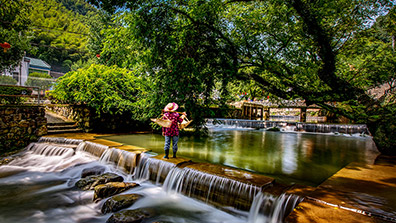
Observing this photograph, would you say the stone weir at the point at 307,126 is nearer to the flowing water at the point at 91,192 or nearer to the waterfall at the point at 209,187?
the flowing water at the point at 91,192

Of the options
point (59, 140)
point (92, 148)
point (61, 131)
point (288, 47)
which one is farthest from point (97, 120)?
point (288, 47)

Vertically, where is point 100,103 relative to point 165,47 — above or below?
below

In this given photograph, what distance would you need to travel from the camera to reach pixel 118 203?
16.9 feet

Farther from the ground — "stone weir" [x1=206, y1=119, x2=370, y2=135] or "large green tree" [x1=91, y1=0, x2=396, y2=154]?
"large green tree" [x1=91, y1=0, x2=396, y2=154]

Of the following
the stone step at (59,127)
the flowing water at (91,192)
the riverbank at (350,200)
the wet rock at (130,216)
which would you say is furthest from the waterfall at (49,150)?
the riverbank at (350,200)

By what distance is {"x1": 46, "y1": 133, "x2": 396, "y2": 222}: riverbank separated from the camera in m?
3.12

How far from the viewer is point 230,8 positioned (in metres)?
8.83

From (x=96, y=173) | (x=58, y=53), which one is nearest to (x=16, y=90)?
(x=96, y=173)

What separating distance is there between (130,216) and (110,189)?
1.57 metres

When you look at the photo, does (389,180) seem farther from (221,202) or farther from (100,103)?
(100,103)

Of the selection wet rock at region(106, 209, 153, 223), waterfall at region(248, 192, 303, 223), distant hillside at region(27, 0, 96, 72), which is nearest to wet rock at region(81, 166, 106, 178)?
wet rock at region(106, 209, 153, 223)

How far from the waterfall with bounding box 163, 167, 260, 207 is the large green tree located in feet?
7.60

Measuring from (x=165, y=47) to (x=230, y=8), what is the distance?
401 cm

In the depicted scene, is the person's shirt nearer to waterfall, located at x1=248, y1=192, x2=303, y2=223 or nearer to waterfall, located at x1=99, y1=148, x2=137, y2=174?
waterfall, located at x1=99, y1=148, x2=137, y2=174
